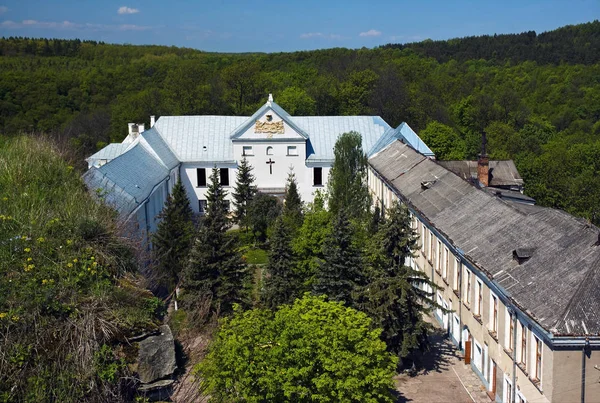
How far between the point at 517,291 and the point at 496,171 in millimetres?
19824

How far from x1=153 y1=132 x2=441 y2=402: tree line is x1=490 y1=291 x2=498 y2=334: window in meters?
2.04

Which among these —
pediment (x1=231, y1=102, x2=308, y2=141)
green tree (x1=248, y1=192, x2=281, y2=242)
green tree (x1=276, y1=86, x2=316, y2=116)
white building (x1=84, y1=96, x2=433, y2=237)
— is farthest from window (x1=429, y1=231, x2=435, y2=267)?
green tree (x1=276, y1=86, x2=316, y2=116)

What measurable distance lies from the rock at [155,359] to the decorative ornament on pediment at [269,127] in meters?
31.1

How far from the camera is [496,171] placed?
36.8 m

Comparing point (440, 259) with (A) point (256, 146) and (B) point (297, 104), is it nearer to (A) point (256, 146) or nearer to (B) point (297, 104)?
(A) point (256, 146)

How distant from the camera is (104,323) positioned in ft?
48.1

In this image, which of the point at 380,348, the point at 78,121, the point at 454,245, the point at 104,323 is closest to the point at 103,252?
the point at 104,323

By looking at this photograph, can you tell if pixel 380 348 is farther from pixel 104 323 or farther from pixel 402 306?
pixel 104 323

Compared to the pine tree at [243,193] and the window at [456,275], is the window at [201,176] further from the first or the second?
the window at [456,275]

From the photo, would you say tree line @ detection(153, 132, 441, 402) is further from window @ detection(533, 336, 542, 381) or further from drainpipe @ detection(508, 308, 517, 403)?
window @ detection(533, 336, 542, 381)

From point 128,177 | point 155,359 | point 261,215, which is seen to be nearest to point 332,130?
point 261,215

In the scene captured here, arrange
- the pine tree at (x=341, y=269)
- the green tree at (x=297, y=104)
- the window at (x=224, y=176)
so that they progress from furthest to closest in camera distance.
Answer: the green tree at (x=297, y=104), the window at (x=224, y=176), the pine tree at (x=341, y=269)

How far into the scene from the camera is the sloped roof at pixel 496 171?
35.5 metres

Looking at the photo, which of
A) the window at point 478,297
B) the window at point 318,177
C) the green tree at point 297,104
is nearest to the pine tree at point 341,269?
the window at point 478,297
